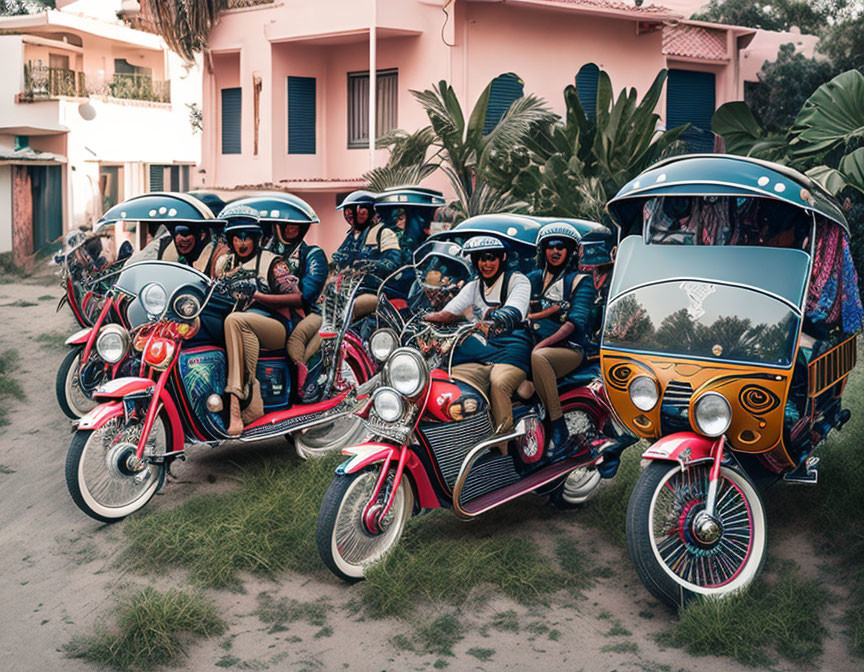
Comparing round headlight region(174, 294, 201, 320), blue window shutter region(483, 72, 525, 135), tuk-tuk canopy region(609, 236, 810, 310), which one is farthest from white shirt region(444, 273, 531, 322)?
blue window shutter region(483, 72, 525, 135)

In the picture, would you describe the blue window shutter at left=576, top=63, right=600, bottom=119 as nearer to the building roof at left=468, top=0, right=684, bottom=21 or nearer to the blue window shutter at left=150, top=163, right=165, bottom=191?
the building roof at left=468, top=0, right=684, bottom=21

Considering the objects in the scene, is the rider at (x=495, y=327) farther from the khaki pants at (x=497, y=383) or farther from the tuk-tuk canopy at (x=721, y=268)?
the tuk-tuk canopy at (x=721, y=268)

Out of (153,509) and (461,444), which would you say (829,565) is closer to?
(461,444)

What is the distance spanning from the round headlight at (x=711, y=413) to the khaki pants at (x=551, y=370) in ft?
4.49

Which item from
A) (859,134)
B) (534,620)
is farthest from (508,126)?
(534,620)

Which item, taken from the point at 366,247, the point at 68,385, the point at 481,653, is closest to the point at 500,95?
the point at 366,247

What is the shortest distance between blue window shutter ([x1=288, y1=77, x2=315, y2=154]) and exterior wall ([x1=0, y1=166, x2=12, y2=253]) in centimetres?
1019

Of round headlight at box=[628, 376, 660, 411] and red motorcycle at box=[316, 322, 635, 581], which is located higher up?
round headlight at box=[628, 376, 660, 411]

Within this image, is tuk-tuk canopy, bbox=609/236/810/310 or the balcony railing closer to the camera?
tuk-tuk canopy, bbox=609/236/810/310

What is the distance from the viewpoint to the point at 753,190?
5535 millimetres

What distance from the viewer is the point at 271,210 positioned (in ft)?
26.6

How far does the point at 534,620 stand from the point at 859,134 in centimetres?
627

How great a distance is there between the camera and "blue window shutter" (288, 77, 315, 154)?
765 inches

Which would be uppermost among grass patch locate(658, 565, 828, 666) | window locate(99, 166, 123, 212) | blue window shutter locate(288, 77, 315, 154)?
blue window shutter locate(288, 77, 315, 154)
